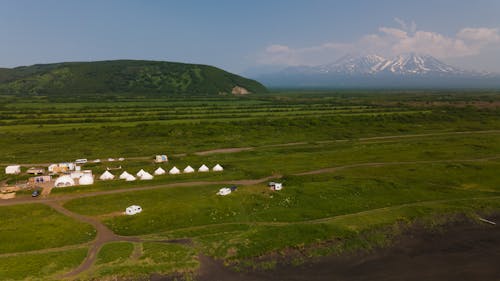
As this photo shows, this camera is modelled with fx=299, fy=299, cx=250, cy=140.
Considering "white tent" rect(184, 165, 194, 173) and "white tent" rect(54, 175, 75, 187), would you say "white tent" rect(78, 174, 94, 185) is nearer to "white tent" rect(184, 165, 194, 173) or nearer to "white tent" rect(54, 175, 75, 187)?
"white tent" rect(54, 175, 75, 187)

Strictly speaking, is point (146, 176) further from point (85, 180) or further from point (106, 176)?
point (85, 180)

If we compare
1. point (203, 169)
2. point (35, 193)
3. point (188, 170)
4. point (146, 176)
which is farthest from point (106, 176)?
point (203, 169)

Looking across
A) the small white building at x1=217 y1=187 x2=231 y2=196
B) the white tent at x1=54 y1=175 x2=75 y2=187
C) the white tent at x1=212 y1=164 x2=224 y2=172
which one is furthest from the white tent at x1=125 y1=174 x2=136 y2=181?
the small white building at x1=217 y1=187 x2=231 y2=196

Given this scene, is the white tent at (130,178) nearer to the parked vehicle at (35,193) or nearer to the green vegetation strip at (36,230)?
the parked vehicle at (35,193)

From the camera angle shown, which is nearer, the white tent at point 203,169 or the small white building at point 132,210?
the small white building at point 132,210

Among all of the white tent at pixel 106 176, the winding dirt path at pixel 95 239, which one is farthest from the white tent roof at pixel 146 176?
the winding dirt path at pixel 95 239

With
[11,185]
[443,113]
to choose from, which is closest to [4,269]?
[11,185]

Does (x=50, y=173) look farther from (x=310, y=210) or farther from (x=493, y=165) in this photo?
(x=493, y=165)

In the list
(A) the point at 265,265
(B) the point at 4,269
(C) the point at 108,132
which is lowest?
(A) the point at 265,265

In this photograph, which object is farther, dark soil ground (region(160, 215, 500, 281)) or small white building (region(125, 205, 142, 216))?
small white building (region(125, 205, 142, 216))
